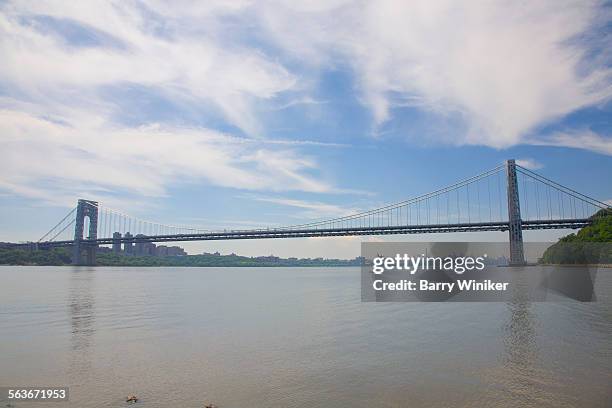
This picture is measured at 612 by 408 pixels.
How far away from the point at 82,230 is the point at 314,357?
91.0 meters

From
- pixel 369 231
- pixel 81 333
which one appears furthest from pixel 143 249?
pixel 81 333

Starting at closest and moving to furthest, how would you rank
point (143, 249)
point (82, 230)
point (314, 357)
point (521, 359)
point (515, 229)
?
point (521, 359), point (314, 357), point (515, 229), point (82, 230), point (143, 249)

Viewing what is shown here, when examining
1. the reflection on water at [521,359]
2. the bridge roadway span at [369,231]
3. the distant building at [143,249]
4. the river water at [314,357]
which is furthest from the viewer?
the distant building at [143,249]

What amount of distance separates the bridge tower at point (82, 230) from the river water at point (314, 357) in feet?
241

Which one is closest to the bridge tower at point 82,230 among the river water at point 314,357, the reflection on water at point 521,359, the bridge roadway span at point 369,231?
the bridge roadway span at point 369,231

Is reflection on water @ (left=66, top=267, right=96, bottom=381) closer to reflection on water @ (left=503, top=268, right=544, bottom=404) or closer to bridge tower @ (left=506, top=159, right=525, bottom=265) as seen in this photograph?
reflection on water @ (left=503, top=268, right=544, bottom=404)

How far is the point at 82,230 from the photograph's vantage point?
89.9m

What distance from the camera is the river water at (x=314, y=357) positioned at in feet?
26.9

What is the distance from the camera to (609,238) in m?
59.2

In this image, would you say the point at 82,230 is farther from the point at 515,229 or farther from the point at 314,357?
the point at 314,357

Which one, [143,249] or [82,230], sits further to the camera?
[143,249]

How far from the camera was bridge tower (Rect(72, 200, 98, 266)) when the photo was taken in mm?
86688

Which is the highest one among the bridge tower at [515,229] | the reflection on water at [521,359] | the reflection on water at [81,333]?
the bridge tower at [515,229]

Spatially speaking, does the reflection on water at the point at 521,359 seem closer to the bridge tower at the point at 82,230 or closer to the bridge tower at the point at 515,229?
the bridge tower at the point at 515,229
